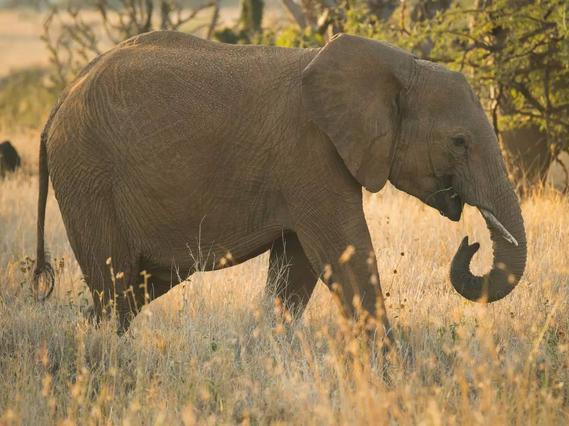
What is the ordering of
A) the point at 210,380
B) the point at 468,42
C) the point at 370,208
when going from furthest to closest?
the point at 468,42 → the point at 370,208 → the point at 210,380

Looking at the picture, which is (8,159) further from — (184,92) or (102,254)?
(184,92)

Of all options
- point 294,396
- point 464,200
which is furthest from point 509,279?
point 294,396

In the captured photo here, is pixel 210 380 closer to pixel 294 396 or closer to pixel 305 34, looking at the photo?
pixel 294 396

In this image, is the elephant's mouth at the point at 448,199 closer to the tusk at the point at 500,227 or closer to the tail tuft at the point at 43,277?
the tusk at the point at 500,227

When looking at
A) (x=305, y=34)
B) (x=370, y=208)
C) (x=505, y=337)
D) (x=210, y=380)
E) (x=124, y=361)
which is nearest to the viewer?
(x=210, y=380)

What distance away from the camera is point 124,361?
566 cm

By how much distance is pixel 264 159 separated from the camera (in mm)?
6070

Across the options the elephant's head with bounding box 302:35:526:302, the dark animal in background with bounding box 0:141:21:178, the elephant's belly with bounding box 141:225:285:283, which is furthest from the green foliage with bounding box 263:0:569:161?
the dark animal in background with bounding box 0:141:21:178

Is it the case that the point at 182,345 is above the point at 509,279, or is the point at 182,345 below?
below

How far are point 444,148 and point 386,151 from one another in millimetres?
305

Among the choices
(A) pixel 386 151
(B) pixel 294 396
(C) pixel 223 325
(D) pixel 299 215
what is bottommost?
(C) pixel 223 325

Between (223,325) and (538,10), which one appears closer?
(223,325)

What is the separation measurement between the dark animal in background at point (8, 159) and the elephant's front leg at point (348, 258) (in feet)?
29.4

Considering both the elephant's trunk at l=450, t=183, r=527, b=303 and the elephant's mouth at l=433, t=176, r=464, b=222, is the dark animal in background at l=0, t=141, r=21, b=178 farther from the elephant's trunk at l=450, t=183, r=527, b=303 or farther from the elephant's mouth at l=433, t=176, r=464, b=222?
the elephant's trunk at l=450, t=183, r=527, b=303
